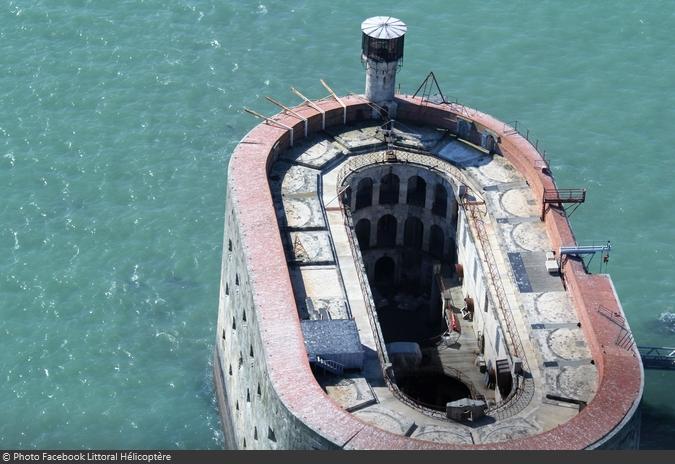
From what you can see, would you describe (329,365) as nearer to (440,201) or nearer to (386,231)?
(440,201)

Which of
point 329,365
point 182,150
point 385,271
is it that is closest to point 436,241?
point 385,271

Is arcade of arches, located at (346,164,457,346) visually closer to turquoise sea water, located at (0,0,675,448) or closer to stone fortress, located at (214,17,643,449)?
stone fortress, located at (214,17,643,449)

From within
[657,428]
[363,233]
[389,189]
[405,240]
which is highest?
[389,189]

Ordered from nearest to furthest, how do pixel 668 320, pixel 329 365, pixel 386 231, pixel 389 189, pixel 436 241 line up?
pixel 329 365 → pixel 389 189 → pixel 436 241 → pixel 386 231 → pixel 668 320

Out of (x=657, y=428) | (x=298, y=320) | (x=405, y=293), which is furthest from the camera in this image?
(x=405, y=293)

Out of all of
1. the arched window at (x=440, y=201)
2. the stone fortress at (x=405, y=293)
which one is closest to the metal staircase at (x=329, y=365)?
the stone fortress at (x=405, y=293)

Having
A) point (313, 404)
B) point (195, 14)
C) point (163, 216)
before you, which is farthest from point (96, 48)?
point (313, 404)

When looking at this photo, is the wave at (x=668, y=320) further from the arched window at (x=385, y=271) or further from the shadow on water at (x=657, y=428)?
the arched window at (x=385, y=271)
